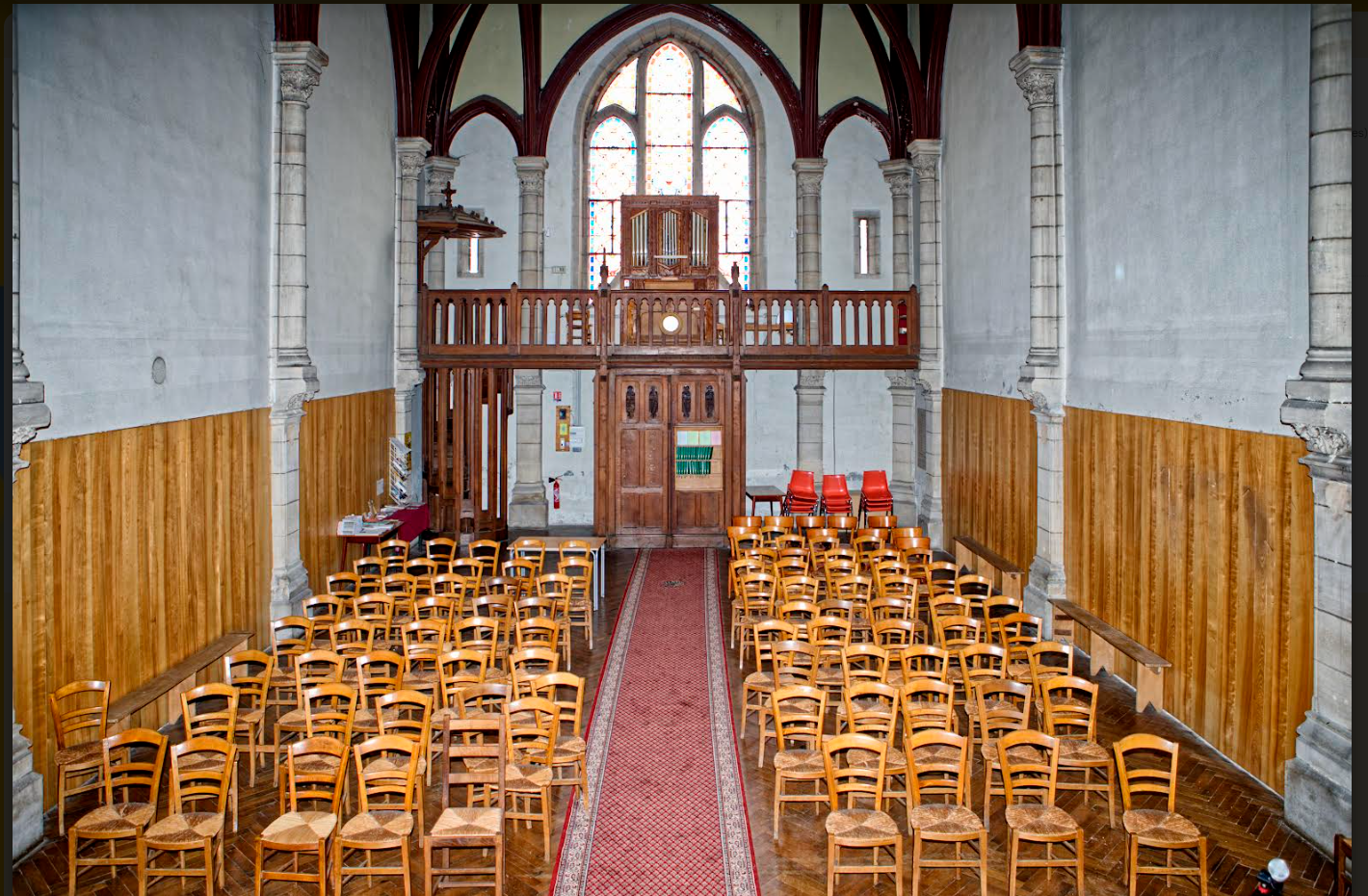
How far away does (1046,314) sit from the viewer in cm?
1341

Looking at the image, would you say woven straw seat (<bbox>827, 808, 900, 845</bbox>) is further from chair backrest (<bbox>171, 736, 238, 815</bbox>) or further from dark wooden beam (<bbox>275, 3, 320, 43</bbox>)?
dark wooden beam (<bbox>275, 3, 320, 43</bbox>)

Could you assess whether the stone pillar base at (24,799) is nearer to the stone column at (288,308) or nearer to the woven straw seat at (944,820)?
the stone column at (288,308)

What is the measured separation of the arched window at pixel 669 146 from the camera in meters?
23.2

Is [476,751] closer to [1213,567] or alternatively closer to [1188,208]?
[1213,567]

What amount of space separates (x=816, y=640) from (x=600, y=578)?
18.8 feet

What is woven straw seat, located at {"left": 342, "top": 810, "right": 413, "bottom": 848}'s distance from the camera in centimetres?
652

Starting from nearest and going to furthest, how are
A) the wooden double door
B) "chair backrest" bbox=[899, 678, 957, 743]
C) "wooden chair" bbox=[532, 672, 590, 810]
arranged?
"wooden chair" bbox=[532, 672, 590, 810], "chair backrest" bbox=[899, 678, 957, 743], the wooden double door

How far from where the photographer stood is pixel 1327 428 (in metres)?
7.48

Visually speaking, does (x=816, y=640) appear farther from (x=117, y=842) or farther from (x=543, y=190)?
(x=543, y=190)

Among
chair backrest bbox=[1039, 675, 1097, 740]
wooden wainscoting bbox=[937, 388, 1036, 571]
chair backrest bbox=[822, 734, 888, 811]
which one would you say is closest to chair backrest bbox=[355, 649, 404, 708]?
chair backrest bbox=[822, 734, 888, 811]

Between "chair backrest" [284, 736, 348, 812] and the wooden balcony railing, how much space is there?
1120 cm

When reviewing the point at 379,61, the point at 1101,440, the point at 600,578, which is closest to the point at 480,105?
the point at 379,61

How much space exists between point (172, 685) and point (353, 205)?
8306 millimetres

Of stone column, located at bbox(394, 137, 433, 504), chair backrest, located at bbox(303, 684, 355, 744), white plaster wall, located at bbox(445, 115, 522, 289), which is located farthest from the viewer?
white plaster wall, located at bbox(445, 115, 522, 289)
